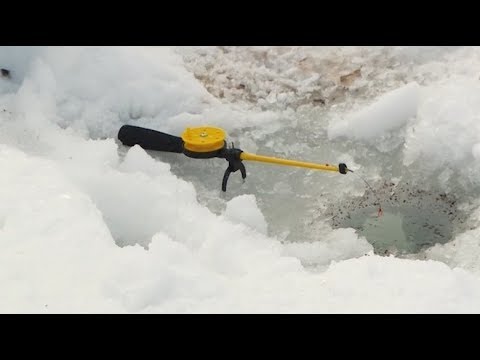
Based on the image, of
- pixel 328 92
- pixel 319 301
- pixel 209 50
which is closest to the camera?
pixel 319 301

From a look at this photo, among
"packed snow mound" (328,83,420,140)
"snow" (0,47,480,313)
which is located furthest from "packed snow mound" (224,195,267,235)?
"packed snow mound" (328,83,420,140)

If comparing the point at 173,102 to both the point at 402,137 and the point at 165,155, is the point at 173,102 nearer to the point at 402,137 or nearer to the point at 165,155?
the point at 165,155

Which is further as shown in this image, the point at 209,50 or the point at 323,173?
the point at 209,50

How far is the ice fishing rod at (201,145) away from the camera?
3.12 m

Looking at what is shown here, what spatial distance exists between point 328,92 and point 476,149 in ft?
3.63

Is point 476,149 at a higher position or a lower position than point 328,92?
lower

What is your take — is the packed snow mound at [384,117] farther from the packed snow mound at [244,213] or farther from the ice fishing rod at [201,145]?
the packed snow mound at [244,213]

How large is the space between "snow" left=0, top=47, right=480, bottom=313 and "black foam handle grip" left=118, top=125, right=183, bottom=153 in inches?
3.2

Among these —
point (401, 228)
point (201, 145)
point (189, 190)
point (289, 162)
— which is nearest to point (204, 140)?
point (201, 145)

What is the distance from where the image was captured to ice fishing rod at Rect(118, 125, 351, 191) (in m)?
3.12

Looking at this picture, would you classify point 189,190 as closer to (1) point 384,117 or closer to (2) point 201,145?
(2) point 201,145

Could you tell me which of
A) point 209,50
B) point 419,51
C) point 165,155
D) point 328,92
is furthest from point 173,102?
point 419,51

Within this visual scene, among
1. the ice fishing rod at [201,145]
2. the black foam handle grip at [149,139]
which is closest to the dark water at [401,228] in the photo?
the ice fishing rod at [201,145]

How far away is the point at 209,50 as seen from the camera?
4.27 m
